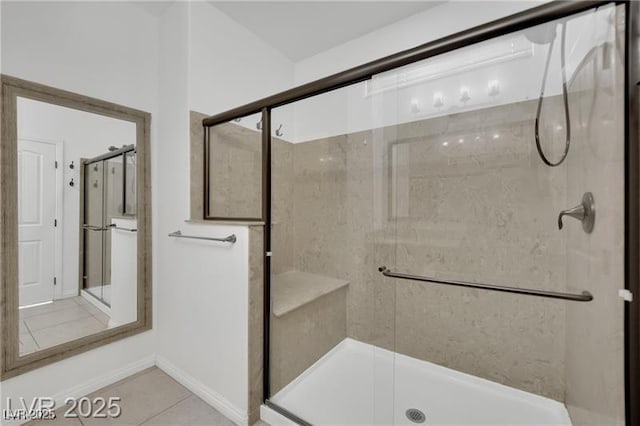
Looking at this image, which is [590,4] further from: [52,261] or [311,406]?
[52,261]

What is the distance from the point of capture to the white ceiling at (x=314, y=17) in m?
1.89

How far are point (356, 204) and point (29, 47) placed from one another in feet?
6.93

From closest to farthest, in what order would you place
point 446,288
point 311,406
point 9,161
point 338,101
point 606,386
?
point 606,386, point 9,161, point 311,406, point 446,288, point 338,101

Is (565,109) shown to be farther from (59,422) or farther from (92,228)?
(59,422)

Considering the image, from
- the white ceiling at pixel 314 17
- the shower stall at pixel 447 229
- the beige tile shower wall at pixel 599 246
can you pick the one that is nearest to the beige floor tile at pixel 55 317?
the shower stall at pixel 447 229

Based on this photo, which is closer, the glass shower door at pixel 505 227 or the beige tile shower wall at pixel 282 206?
the glass shower door at pixel 505 227

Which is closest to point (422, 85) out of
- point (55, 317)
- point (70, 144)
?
point (70, 144)

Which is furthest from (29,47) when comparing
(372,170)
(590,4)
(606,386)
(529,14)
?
(606,386)

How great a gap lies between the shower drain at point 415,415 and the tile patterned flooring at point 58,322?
6.50 ft

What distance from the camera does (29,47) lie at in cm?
142

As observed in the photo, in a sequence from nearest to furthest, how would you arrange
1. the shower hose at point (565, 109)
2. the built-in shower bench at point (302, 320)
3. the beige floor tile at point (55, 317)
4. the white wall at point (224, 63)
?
the shower hose at point (565, 109) < the beige floor tile at point (55, 317) < the built-in shower bench at point (302, 320) < the white wall at point (224, 63)

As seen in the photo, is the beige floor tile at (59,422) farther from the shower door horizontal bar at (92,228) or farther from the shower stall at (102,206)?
the shower door horizontal bar at (92,228)

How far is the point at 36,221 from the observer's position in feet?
4.84

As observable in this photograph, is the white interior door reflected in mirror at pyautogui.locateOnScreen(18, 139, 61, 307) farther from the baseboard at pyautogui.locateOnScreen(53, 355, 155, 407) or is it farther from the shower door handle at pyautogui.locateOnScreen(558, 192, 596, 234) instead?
the shower door handle at pyautogui.locateOnScreen(558, 192, 596, 234)
